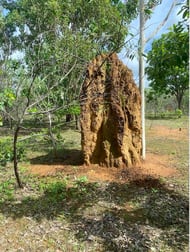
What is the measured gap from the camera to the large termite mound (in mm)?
6546

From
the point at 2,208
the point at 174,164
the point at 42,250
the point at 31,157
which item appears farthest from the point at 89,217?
the point at 31,157

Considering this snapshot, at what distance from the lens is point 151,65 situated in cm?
330

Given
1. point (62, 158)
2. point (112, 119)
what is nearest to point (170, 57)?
point (112, 119)

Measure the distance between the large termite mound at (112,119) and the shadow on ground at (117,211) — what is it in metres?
1.10

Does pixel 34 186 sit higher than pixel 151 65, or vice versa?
pixel 151 65

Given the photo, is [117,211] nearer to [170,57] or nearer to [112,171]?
[112,171]

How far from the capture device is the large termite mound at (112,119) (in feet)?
21.5

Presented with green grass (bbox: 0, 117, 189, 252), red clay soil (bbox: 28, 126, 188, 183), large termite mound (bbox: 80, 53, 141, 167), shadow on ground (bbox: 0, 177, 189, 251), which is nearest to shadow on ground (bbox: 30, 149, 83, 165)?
A: red clay soil (bbox: 28, 126, 188, 183)

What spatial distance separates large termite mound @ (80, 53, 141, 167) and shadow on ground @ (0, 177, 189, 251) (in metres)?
1.10

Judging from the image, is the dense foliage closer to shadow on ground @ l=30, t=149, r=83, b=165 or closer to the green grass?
the green grass

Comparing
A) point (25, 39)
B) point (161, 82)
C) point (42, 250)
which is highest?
point (25, 39)

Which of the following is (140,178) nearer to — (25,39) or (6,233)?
(6,233)

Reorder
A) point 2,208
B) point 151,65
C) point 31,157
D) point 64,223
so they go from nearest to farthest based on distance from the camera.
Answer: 1. point 151,65
2. point 64,223
3. point 2,208
4. point 31,157

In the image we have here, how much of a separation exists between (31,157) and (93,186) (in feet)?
10.1
